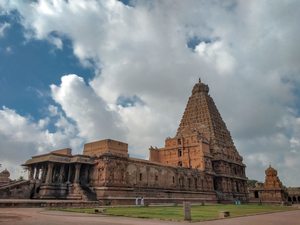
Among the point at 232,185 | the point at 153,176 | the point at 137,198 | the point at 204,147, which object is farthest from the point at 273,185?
the point at 137,198

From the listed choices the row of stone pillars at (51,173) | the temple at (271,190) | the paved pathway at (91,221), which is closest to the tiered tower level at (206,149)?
the temple at (271,190)

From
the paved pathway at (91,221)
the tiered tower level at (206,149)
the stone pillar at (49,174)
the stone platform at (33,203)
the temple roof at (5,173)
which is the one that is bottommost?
the paved pathway at (91,221)

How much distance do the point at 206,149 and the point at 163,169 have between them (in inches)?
681

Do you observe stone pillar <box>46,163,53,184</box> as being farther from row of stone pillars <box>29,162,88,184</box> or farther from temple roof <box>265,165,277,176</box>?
temple roof <box>265,165,277,176</box>

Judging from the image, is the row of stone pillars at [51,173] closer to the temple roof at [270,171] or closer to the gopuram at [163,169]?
the gopuram at [163,169]

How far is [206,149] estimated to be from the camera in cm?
6850

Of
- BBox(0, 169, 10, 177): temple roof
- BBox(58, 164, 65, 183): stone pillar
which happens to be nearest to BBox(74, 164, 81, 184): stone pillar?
BBox(58, 164, 65, 183): stone pillar

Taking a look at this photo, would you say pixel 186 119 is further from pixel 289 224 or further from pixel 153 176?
pixel 289 224

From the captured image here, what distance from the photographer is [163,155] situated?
72.9 metres

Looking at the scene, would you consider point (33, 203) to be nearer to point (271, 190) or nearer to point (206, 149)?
point (206, 149)

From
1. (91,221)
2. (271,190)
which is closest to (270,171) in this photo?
(271,190)

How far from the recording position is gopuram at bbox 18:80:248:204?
141 feet

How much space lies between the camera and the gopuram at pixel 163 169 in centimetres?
4297

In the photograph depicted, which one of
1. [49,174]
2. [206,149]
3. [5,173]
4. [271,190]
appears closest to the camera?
[49,174]
